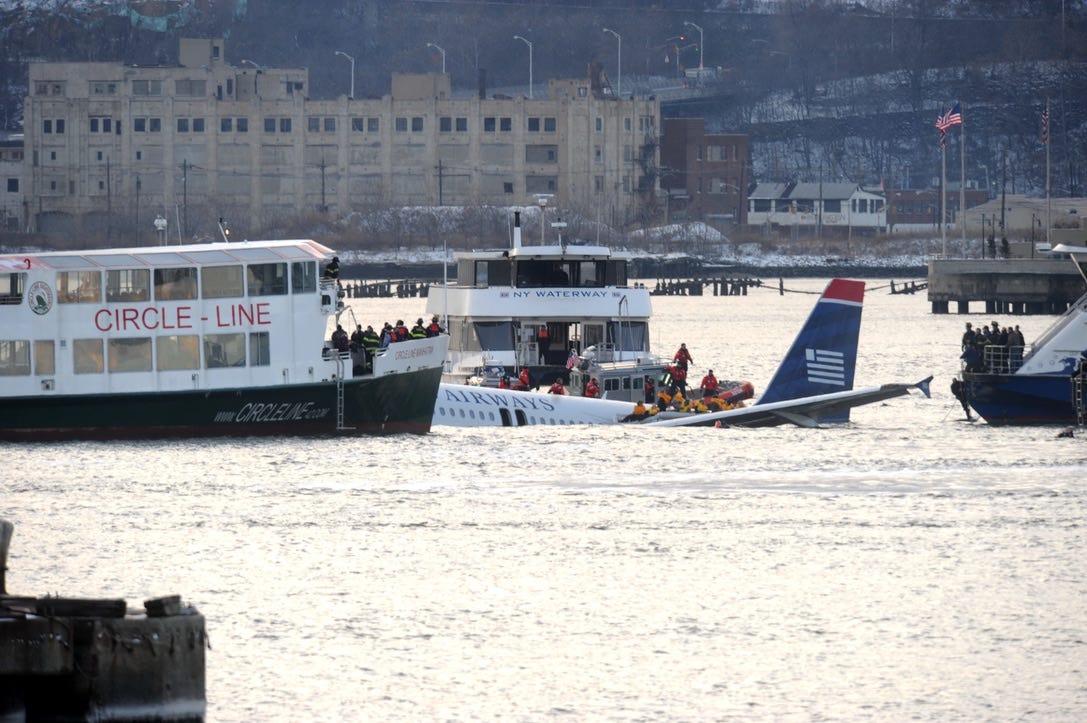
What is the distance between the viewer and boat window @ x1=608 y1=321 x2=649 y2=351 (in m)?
70.4

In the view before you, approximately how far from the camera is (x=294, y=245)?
57.8 metres

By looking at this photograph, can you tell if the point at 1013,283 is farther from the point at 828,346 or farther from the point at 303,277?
the point at 303,277

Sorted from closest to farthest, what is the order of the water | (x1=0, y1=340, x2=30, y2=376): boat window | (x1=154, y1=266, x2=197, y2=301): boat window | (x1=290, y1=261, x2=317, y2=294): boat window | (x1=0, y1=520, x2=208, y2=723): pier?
(x1=0, y1=520, x2=208, y2=723): pier
the water
(x1=154, y1=266, x2=197, y2=301): boat window
(x1=0, y1=340, x2=30, y2=376): boat window
(x1=290, y1=261, x2=317, y2=294): boat window

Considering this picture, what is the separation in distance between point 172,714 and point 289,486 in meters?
27.1

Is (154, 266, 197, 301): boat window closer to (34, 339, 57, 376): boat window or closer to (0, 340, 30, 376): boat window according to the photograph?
(34, 339, 57, 376): boat window

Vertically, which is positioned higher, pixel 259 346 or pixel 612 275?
pixel 612 275

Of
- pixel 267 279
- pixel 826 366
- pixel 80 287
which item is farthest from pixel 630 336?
pixel 80 287

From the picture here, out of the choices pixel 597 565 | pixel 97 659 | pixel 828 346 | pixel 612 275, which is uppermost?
pixel 612 275

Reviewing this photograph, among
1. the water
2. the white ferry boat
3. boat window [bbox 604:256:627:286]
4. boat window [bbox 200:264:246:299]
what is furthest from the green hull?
→ boat window [bbox 604:256:627:286]

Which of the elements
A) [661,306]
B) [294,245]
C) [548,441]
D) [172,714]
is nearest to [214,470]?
[294,245]

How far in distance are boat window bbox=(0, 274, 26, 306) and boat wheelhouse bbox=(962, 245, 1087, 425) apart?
93.9 feet

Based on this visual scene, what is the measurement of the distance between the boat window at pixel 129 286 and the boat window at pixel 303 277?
3.82 metres

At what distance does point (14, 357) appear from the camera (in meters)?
56.6

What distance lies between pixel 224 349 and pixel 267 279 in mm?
2198
